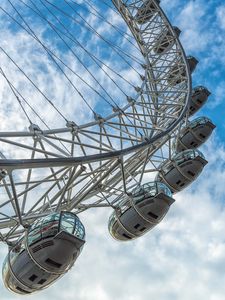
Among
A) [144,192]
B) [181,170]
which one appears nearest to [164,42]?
[181,170]

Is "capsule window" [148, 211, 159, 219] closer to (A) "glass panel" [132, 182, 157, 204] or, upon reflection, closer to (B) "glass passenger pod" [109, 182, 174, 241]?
(B) "glass passenger pod" [109, 182, 174, 241]

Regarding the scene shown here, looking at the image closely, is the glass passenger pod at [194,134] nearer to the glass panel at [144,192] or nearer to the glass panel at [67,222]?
the glass panel at [144,192]

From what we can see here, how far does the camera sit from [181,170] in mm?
26797

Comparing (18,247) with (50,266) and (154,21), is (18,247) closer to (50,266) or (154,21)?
(50,266)

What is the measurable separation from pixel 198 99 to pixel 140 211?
18.2 meters

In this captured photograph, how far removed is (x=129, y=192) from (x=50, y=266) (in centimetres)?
716

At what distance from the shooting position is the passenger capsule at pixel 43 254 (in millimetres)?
15141

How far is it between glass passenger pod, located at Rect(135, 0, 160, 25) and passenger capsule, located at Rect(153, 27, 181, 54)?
8.54ft

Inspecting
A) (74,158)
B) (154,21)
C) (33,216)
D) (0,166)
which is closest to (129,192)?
(33,216)

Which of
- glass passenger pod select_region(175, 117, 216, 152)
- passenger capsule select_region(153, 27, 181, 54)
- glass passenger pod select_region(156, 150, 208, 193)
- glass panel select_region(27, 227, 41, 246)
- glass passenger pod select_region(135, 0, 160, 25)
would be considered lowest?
glass panel select_region(27, 227, 41, 246)

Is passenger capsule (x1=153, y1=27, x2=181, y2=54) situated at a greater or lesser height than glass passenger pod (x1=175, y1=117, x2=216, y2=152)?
greater

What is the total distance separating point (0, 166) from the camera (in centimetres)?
1356

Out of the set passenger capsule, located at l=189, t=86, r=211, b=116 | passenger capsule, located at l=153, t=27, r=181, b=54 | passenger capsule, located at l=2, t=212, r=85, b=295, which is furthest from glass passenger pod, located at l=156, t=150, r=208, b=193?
passenger capsule, located at l=2, t=212, r=85, b=295

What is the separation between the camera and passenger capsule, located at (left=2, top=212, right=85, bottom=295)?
49.7 ft
